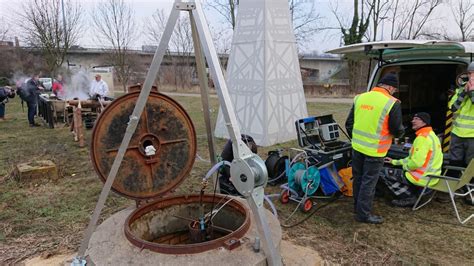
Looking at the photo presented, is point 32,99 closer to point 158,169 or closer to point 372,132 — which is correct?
point 158,169

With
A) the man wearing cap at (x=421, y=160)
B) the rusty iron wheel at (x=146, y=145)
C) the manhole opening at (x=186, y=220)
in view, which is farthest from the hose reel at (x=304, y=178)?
the rusty iron wheel at (x=146, y=145)

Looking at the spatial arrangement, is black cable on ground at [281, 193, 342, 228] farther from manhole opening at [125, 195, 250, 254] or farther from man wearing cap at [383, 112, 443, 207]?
manhole opening at [125, 195, 250, 254]

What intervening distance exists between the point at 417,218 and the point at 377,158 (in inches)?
43.6

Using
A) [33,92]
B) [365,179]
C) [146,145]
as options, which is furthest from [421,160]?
[33,92]

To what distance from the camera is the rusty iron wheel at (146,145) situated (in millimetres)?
3018

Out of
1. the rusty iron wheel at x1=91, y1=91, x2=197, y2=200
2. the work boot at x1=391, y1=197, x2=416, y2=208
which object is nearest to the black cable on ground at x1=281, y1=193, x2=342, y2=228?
the work boot at x1=391, y1=197, x2=416, y2=208

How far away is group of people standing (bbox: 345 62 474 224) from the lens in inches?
167

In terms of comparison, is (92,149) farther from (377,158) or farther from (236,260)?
(377,158)

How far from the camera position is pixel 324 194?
5332mm

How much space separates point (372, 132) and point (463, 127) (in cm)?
174

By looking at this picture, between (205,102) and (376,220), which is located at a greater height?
(205,102)

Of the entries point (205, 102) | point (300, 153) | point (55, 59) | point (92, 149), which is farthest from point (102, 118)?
point (55, 59)

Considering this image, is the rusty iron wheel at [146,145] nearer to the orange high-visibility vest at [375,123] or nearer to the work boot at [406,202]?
the orange high-visibility vest at [375,123]

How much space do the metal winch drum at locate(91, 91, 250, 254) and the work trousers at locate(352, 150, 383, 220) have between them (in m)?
1.89
